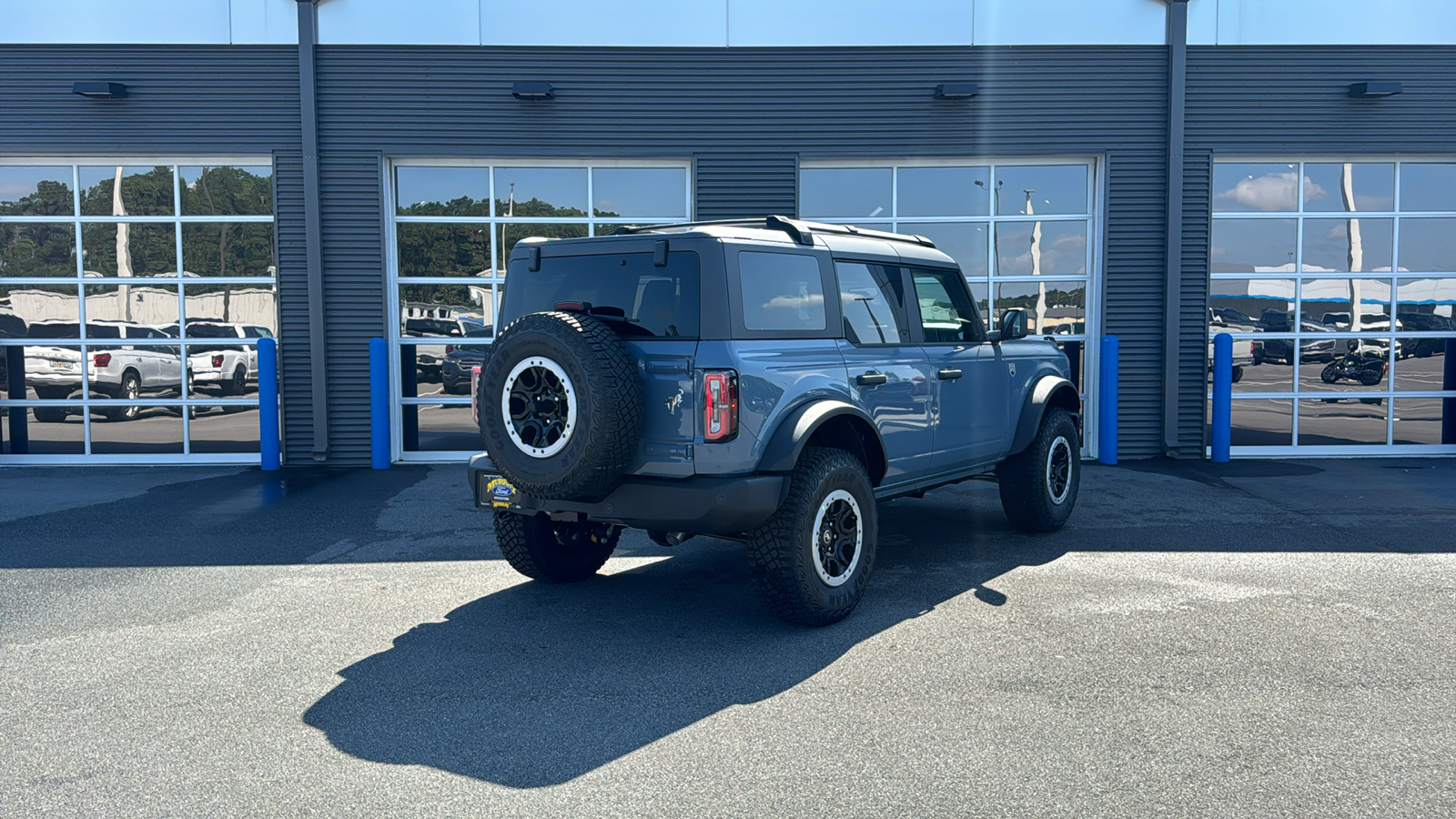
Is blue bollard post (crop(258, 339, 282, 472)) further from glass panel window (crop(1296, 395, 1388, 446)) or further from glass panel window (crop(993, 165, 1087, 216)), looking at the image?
glass panel window (crop(1296, 395, 1388, 446))

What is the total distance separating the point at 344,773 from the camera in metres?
3.55

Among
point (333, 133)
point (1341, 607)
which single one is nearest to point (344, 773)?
point (1341, 607)

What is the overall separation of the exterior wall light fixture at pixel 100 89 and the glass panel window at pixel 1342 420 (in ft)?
42.0

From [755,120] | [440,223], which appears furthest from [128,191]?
[755,120]

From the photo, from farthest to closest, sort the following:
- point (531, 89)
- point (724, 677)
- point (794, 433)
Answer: point (531, 89) → point (794, 433) → point (724, 677)

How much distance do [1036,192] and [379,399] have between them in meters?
7.16

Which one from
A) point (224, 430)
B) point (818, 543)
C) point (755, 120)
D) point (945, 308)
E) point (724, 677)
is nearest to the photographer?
point (724, 677)

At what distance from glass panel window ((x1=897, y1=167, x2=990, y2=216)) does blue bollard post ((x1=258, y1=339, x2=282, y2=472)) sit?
6.63 metres

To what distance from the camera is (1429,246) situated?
38.3ft

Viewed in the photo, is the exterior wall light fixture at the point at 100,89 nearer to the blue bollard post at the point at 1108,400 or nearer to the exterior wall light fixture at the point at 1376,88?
the blue bollard post at the point at 1108,400

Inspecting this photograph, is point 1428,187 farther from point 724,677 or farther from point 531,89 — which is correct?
point 724,677

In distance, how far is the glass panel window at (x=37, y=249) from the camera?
37.5 ft

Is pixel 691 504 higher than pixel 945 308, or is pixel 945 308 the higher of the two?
pixel 945 308

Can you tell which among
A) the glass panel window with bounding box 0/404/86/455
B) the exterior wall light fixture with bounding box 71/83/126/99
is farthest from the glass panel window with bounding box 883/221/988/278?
the glass panel window with bounding box 0/404/86/455
